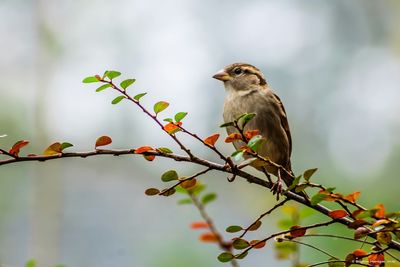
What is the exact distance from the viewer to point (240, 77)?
3.03 metres

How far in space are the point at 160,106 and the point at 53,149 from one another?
0.24 m

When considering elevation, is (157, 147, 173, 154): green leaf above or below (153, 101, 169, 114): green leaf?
below

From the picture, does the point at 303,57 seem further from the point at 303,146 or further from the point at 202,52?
the point at 303,146

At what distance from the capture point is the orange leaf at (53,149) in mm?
1215

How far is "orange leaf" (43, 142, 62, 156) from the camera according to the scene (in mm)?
1215

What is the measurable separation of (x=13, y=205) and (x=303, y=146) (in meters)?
3.58

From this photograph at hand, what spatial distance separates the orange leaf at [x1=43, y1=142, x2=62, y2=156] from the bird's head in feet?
5.78

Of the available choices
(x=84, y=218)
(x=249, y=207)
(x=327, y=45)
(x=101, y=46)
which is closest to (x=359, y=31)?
(x=327, y=45)

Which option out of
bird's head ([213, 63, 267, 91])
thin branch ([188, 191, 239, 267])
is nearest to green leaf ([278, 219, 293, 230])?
thin branch ([188, 191, 239, 267])

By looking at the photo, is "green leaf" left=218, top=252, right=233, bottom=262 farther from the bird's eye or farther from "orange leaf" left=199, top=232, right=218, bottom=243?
the bird's eye

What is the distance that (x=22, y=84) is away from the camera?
7.97 metres

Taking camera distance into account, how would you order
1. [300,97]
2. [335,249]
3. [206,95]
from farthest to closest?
[300,97] → [206,95] → [335,249]

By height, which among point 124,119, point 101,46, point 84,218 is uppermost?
point 101,46

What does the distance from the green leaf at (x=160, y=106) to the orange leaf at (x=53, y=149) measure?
0.71 feet
